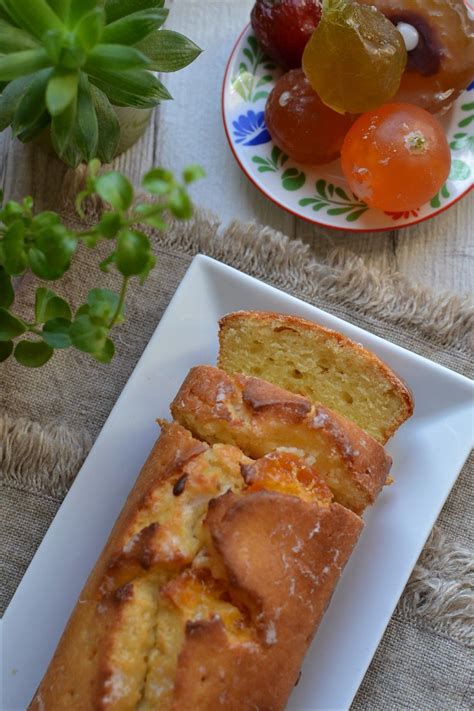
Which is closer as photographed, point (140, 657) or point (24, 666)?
point (140, 657)

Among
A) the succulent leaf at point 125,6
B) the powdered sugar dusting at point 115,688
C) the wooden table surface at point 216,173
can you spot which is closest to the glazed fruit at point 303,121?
the wooden table surface at point 216,173

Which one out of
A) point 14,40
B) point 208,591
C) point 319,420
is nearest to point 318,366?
point 319,420

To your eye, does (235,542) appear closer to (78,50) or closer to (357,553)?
(357,553)

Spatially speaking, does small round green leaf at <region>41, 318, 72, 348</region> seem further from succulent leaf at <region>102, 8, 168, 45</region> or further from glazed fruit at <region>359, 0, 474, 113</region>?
glazed fruit at <region>359, 0, 474, 113</region>

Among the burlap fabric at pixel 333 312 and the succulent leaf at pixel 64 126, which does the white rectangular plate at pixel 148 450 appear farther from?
the succulent leaf at pixel 64 126

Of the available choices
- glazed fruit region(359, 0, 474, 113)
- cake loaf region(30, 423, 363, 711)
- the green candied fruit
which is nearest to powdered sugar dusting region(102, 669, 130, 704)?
cake loaf region(30, 423, 363, 711)

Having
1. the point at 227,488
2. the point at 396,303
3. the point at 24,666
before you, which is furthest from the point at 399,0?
the point at 24,666
